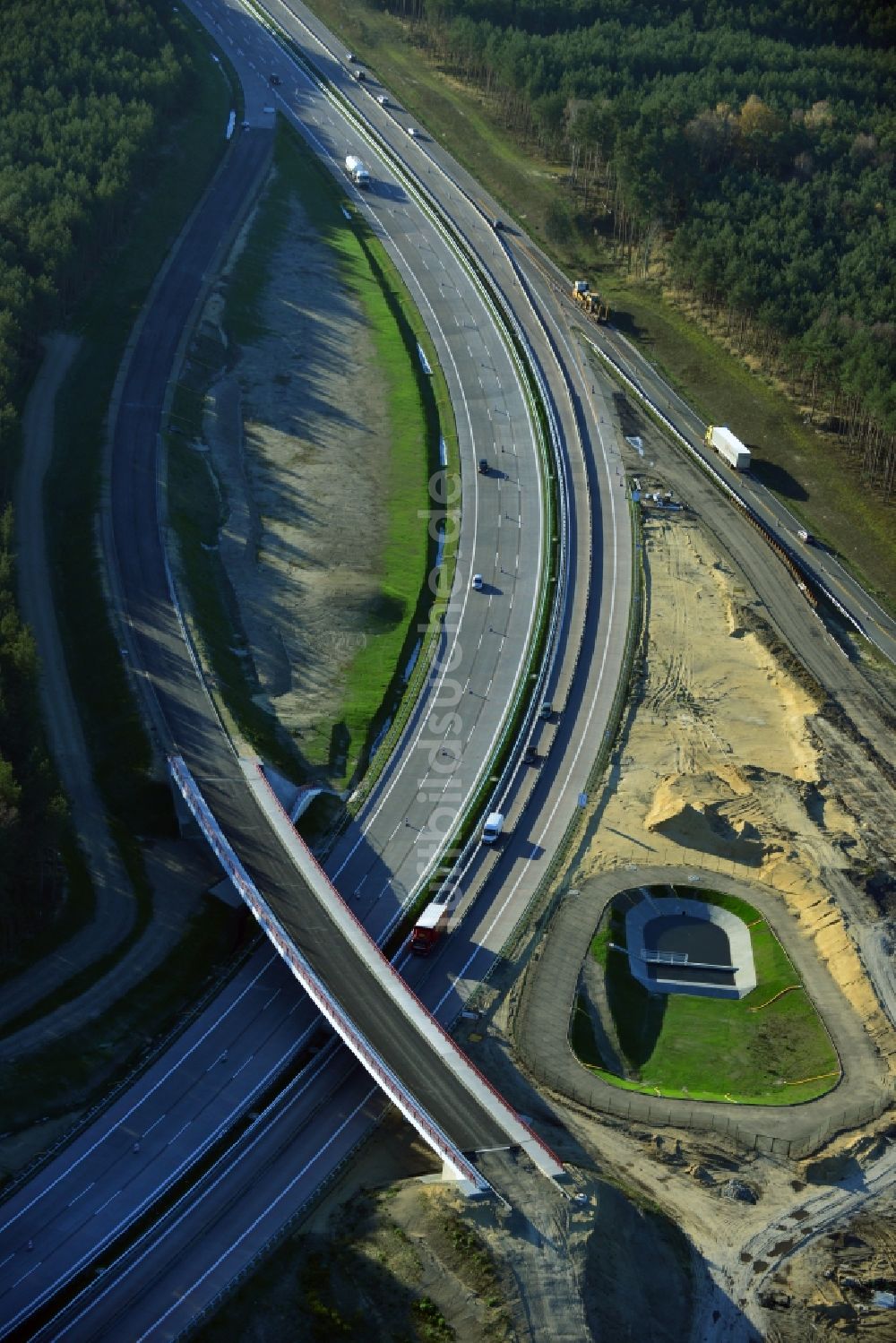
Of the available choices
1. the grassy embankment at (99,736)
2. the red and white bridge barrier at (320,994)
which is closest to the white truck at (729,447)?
the grassy embankment at (99,736)

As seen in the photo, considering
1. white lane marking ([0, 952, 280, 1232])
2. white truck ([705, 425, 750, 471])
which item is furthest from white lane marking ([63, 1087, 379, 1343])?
white truck ([705, 425, 750, 471])

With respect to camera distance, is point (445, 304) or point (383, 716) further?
point (445, 304)

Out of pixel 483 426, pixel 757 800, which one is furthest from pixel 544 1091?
pixel 483 426

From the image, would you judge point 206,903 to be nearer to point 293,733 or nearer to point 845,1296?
point 293,733

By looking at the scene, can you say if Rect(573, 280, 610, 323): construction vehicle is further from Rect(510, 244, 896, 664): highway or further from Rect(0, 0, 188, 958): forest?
Rect(0, 0, 188, 958): forest

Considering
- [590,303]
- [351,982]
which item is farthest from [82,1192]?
[590,303]
